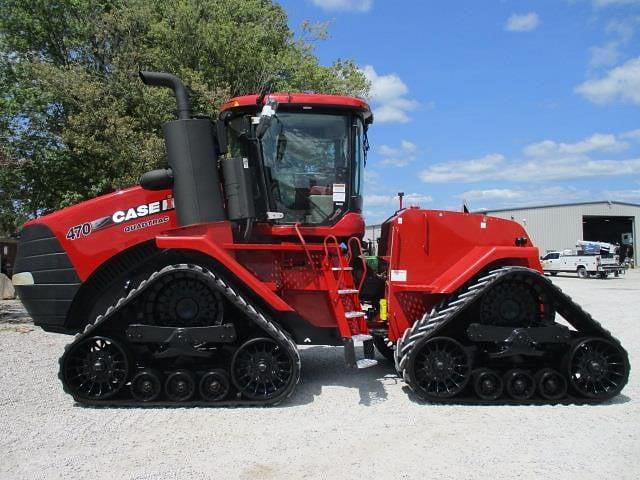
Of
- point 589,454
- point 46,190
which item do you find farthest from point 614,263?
point 589,454

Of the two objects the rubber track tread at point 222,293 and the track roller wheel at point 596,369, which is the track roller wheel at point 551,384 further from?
the rubber track tread at point 222,293

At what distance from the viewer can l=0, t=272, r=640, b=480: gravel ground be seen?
401 cm

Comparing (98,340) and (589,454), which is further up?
(98,340)

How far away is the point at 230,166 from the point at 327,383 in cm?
267

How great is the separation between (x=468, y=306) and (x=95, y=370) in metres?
3.66

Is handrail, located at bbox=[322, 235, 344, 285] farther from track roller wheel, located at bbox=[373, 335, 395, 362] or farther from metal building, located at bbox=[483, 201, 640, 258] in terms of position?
metal building, located at bbox=[483, 201, 640, 258]

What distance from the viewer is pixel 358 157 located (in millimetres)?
6281

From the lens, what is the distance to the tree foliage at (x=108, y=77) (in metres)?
15.0

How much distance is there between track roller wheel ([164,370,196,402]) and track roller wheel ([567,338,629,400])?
147 inches

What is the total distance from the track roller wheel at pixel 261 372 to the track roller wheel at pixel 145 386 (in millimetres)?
732

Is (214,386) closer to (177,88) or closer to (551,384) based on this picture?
(177,88)

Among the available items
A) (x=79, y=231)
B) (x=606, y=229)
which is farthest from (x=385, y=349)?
(x=606, y=229)

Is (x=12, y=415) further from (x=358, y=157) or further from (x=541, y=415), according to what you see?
(x=541, y=415)

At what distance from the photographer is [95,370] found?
17.9 ft
